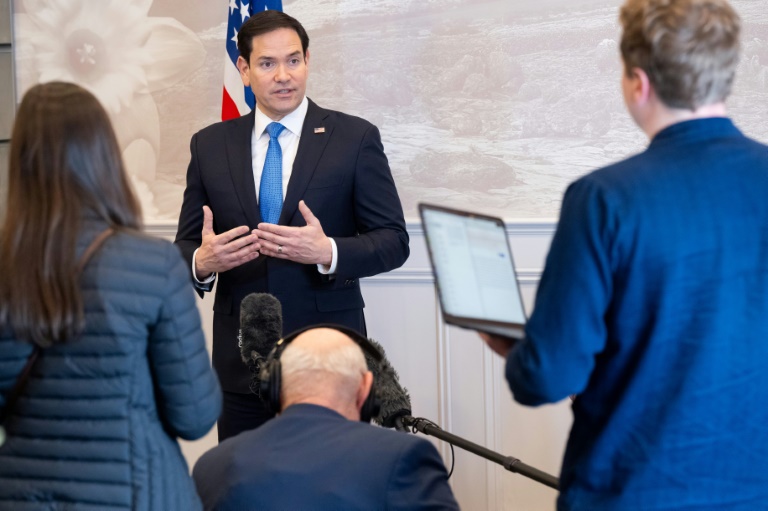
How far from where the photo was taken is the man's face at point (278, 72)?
3.05m

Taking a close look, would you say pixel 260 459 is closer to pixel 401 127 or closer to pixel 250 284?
pixel 250 284

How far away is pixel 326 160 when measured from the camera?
10.0 feet

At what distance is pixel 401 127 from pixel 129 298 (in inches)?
101

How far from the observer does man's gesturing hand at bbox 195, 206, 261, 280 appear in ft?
9.33

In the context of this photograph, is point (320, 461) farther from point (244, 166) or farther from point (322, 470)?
point (244, 166)

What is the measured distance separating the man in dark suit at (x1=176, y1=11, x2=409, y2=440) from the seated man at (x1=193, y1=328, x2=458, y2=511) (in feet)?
3.48

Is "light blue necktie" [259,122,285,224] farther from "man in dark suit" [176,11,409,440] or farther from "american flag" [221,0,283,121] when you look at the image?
"american flag" [221,0,283,121]

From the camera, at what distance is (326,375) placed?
1.85 meters

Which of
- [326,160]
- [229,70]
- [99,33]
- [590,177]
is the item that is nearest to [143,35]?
[99,33]

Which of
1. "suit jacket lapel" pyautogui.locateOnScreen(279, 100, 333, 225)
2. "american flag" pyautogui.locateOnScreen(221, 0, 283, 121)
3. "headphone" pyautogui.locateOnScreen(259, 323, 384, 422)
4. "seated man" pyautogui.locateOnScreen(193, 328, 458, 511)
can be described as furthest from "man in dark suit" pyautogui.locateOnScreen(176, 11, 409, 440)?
"seated man" pyautogui.locateOnScreen(193, 328, 458, 511)

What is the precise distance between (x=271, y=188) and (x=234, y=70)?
115 cm

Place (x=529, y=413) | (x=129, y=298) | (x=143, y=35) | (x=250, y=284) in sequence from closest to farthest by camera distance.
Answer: (x=129, y=298) → (x=250, y=284) → (x=529, y=413) → (x=143, y=35)

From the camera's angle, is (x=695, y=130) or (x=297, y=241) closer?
(x=695, y=130)

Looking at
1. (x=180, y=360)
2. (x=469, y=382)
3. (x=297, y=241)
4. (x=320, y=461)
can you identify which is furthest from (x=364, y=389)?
(x=469, y=382)
